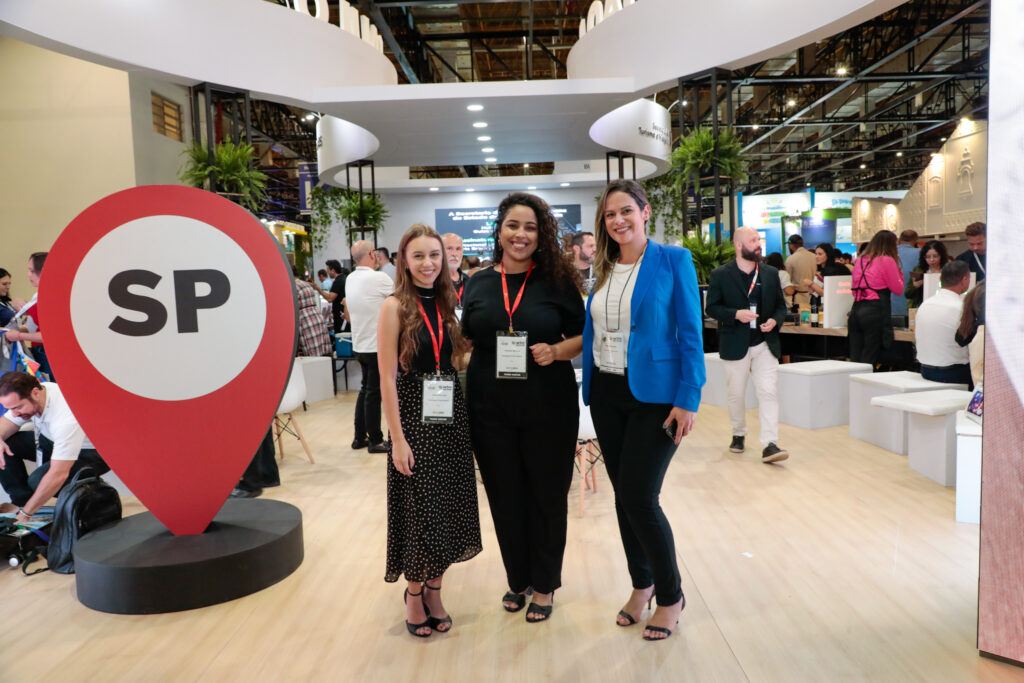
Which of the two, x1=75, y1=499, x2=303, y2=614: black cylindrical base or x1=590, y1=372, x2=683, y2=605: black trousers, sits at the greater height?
x1=590, y1=372, x2=683, y2=605: black trousers

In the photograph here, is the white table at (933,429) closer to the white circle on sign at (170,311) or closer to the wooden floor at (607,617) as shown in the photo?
the wooden floor at (607,617)

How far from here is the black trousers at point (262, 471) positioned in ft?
14.3

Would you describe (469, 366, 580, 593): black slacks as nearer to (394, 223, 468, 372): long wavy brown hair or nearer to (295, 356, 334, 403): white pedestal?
(394, 223, 468, 372): long wavy brown hair

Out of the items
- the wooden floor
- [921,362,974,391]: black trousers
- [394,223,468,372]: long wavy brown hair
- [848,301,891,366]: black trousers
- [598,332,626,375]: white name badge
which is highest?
[394,223,468,372]: long wavy brown hair

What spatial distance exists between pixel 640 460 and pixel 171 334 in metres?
1.94

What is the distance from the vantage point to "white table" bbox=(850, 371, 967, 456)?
4.80m

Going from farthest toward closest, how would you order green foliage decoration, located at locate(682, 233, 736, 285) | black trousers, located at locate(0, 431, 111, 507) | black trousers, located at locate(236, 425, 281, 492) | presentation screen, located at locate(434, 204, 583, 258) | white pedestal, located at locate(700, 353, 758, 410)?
presentation screen, located at locate(434, 204, 583, 258)
white pedestal, located at locate(700, 353, 758, 410)
green foliage decoration, located at locate(682, 233, 736, 285)
black trousers, located at locate(236, 425, 281, 492)
black trousers, located at locate(0, 431, 111, 507)

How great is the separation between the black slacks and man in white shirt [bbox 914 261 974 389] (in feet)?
11.4

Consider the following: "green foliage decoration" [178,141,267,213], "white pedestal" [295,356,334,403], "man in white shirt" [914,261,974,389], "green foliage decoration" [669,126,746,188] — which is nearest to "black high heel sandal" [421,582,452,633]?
"man in white shirt" [914,261,974,389]

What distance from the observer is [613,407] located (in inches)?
90.0

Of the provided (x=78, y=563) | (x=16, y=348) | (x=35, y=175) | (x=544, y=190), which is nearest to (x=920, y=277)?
(x=78, y=563)

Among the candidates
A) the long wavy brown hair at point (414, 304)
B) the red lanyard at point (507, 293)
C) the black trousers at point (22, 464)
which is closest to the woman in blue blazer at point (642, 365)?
the red lanyard at point (507, 293)

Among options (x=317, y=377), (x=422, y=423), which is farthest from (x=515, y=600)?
(x=317, y=377)

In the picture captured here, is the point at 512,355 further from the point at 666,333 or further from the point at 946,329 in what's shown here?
the point at 946,329
